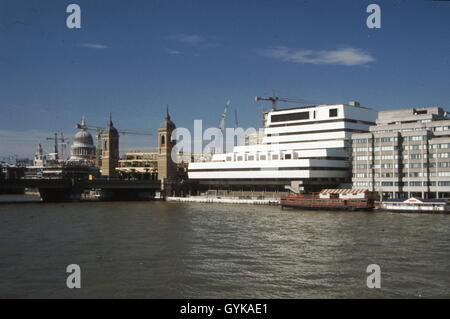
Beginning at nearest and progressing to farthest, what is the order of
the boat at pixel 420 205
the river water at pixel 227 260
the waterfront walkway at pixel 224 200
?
the river water at pixel 227 260, the boat at pixel 420 205, the waterfront walkway at pixel 224 200

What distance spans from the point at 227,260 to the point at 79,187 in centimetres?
12055

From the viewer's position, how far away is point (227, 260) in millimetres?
45531

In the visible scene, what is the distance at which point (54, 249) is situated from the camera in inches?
2035

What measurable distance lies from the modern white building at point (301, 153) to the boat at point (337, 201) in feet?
86.3

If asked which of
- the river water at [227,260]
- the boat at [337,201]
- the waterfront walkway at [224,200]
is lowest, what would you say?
the river water at [227,260]

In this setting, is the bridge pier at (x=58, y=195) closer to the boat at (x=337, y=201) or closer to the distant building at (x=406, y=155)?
the boat at (x=337, y=201)

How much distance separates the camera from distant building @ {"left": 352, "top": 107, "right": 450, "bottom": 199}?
11075 cm

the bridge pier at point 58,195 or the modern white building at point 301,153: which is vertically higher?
the modern white building at point 301,153

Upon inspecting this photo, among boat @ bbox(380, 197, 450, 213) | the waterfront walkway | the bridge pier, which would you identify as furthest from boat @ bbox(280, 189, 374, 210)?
the bridge pier

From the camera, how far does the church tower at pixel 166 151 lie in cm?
17700

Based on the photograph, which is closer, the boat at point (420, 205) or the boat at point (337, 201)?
the boat at point (420, 205)

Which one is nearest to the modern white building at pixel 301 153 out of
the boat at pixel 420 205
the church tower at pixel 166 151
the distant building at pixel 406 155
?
the distant building at pixel 406 155
